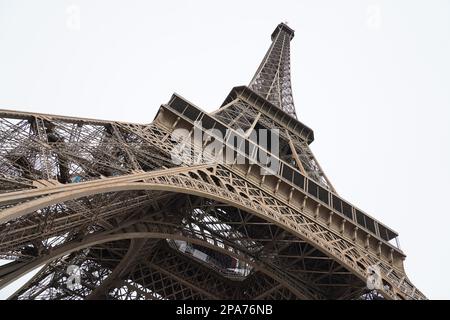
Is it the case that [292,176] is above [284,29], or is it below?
below

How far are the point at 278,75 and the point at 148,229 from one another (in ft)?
83.0

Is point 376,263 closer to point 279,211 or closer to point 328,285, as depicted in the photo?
point 328,285

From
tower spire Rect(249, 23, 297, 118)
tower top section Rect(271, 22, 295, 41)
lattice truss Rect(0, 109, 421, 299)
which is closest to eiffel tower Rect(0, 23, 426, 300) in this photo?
lattice truss Rect(0, 109, 421, 299)

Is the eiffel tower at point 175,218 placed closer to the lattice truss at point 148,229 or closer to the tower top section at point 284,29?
the lattice truss at point 148,229

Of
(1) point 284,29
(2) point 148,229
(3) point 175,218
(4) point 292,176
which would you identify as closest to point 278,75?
(1) point 284,29

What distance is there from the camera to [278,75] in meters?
39.3

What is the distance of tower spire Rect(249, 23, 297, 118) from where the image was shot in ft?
120

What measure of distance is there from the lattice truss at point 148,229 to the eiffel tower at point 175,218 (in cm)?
5

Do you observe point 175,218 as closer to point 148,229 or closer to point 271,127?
point 148,229

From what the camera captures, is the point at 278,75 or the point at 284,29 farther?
the point at 284,29

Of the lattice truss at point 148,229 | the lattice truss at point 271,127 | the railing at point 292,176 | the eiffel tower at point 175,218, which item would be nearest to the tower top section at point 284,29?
the lattice truss at point 271,127

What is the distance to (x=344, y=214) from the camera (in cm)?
2180

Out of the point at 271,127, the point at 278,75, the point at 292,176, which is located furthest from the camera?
the point at 278,75
